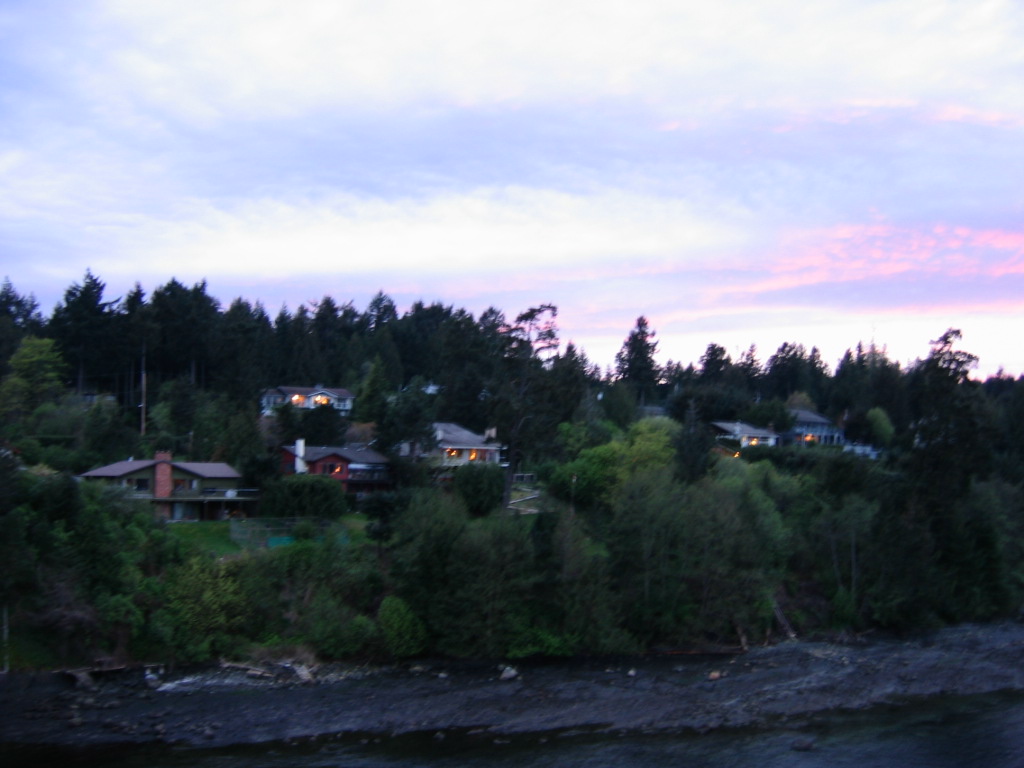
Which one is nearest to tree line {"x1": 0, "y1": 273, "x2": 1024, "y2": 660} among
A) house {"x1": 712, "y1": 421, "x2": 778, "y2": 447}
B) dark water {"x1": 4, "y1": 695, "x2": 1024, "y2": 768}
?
dark water {"x1": 4, "y1": 695, "x2": 1024, "y2": 768}

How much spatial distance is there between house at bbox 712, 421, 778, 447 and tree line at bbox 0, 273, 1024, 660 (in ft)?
36.5

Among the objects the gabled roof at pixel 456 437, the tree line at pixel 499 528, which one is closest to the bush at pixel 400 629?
the tree line at pixel 499 528

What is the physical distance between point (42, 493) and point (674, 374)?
9306cm

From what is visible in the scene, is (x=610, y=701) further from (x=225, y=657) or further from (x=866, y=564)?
(x=866, y=564)

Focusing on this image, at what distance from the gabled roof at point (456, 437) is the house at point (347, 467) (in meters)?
6.27

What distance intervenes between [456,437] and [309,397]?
23.5 meters

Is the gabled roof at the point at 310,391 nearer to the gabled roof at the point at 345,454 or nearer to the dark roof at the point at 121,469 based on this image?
the gabled roof at the point at 345,454

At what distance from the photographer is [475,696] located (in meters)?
27.5

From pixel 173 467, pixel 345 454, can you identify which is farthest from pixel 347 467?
pixel 173 467

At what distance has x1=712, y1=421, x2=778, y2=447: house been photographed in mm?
73375

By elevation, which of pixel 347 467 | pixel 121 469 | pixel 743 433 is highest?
pixel 743 433

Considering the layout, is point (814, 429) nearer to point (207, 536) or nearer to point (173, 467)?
point (173, 467)

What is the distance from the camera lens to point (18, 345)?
65.6m

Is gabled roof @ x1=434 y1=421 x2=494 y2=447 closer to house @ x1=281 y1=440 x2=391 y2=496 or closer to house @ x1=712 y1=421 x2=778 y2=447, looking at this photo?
house @ x1=281 y1=440 x2=391 y2=496
